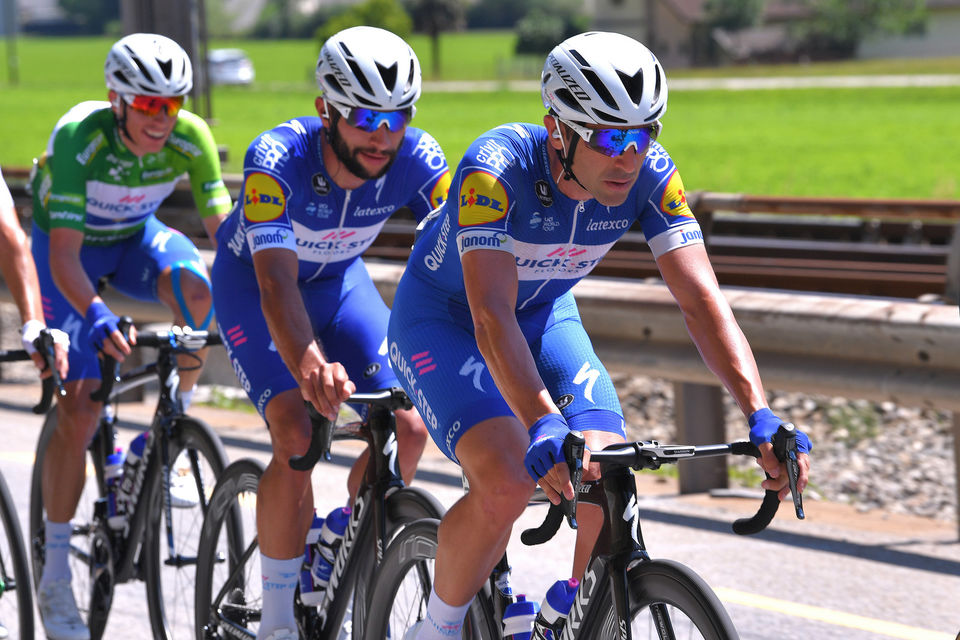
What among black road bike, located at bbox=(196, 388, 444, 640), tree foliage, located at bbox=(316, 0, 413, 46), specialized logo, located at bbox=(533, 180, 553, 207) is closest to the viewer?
specialized logo, located at bbox=(533, 180, 553, 207)

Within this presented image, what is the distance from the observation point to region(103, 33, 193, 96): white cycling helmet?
541cm

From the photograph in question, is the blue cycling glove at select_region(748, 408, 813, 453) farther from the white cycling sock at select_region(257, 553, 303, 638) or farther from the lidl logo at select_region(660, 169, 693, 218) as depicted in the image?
the white cycling sock at select_region(257, 553, 303, 638)

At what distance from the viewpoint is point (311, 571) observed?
4.46 metres

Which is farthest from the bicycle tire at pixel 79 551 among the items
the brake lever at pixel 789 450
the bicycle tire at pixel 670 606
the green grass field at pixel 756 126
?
the green grass field at pixel 756 126

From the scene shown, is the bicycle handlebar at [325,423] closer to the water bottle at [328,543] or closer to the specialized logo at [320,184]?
the water bottle at [328,543]

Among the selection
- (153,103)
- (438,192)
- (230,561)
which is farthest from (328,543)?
(153,103)

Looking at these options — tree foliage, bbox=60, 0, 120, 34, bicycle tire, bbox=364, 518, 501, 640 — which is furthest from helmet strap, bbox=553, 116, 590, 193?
tree foliage, bbox=60, 0, 120, 34

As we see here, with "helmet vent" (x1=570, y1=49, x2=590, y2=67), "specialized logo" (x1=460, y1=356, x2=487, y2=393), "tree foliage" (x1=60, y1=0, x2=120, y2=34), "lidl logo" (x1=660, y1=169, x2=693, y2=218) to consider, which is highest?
"helmet vent" (x1=570, y1=49, x2=590, y2=67)

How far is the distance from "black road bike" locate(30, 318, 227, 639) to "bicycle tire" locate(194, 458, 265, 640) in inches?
5.4

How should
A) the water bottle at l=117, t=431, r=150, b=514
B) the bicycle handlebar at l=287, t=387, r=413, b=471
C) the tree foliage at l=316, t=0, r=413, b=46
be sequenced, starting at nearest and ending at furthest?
1. the bicycle handlebar at l=287, t=387, r=413, b=471
2. the water bottle at l=117, t=431, r=150, b=514
3. the tree foliage at l=316, t=0, r=413, b=46

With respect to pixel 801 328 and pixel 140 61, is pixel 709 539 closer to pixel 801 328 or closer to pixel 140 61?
pixel 801 328

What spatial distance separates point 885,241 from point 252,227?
10025 millimetres

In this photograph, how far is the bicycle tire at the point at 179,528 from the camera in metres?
5.02

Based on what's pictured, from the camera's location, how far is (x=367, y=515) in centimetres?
417
